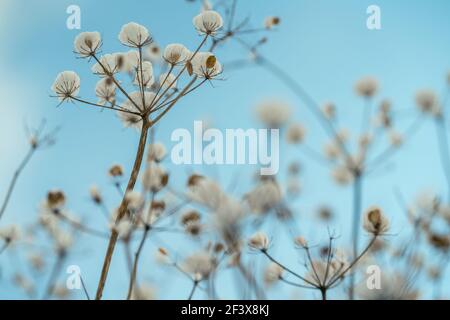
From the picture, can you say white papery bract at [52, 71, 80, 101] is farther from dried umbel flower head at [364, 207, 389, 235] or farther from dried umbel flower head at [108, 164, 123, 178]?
dried umbel flower head at [364, 207, 389, 235]

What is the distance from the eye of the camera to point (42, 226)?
1513 millimetres

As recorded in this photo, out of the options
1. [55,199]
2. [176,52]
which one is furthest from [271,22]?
[55,199]

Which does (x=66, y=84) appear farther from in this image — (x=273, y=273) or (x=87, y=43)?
(x=273, y=273)

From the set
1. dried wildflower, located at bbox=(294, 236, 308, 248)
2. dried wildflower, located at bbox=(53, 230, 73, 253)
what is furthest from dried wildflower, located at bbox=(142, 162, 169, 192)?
dried wildflower, located at bbox=(53, 230, 73, 253)

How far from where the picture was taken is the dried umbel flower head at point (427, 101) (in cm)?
205

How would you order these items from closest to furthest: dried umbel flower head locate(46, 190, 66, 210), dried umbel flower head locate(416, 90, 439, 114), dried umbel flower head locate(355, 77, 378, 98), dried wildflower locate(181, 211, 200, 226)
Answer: dried wildflower locate(181, 211, 200, 226)
dried umbel flower head locate(46, 190, 66, 210)
dried umbel flower head locate(416, 90, 439, 114)
dried umbel flower head locate(355, 77, 378, 98)

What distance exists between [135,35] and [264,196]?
0.41m

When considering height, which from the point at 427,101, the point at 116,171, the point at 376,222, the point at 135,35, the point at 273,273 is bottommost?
the point at 273,273

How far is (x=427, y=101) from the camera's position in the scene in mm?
2150

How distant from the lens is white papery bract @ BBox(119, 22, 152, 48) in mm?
1119

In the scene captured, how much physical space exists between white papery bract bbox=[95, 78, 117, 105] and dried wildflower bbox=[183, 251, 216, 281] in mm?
362

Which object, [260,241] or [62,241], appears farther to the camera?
[62,241]
